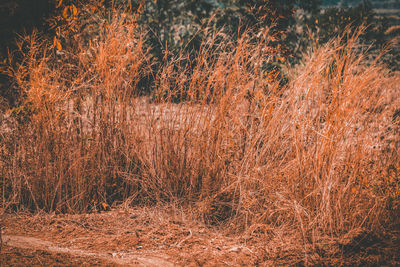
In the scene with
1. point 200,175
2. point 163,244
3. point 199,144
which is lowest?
point 163,244

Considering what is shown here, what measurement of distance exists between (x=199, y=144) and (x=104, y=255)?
105 centimetres

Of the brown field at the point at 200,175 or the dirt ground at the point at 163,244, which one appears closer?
the dirt ground at the point at 163,244

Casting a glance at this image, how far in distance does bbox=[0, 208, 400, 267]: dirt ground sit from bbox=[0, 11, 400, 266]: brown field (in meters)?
0.01

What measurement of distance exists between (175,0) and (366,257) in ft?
22.0

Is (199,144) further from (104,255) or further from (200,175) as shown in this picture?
(104,255)

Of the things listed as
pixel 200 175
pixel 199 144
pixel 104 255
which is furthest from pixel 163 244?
pixel 199 144

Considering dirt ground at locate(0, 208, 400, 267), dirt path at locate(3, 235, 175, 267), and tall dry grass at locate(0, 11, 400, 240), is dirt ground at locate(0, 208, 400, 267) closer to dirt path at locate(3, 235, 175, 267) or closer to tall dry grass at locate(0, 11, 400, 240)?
dirt path at locate(3, 235, 175, 267)

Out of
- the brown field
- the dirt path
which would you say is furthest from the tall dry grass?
the dirt path

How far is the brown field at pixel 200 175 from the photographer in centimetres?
184

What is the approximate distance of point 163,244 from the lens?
1926mm

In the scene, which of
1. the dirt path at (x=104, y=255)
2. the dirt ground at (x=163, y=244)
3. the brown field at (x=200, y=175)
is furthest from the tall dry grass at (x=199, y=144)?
the dirt path at (x=104, y=255)

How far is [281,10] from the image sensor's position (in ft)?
8.81

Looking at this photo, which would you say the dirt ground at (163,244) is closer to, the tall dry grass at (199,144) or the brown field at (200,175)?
the brown field at (200,175)

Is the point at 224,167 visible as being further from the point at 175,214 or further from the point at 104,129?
the point at 104,129
